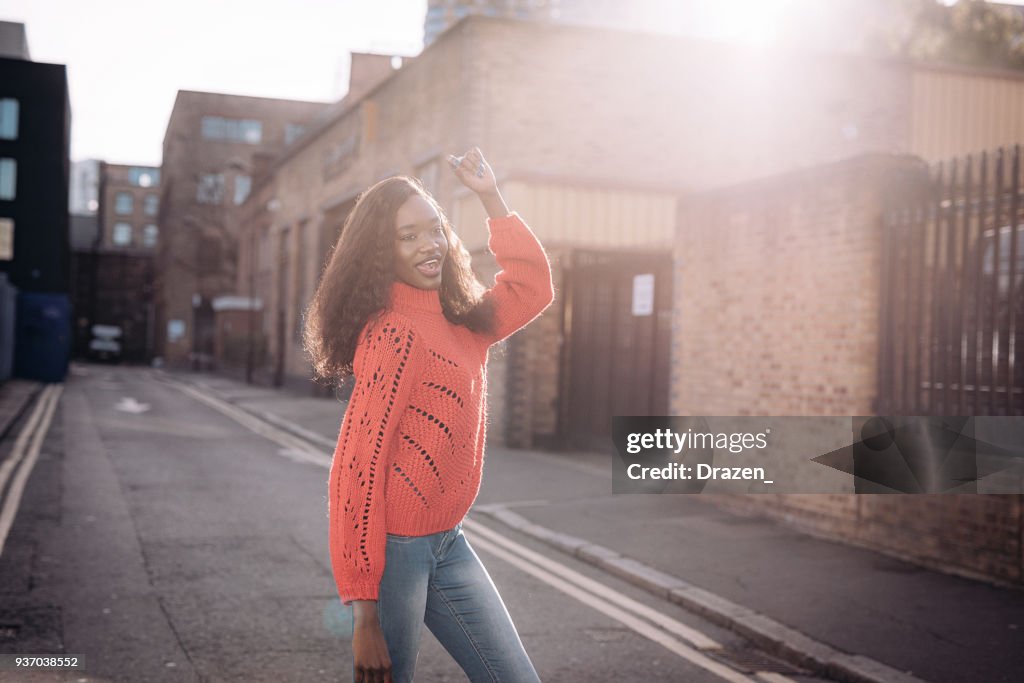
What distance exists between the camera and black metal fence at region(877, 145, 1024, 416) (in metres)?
6.58

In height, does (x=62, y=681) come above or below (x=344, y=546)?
below

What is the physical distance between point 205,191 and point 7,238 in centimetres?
1822

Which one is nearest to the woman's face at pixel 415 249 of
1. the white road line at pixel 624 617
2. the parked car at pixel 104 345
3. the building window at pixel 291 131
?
the white road line at pixel 624 617

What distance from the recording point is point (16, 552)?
275 inches

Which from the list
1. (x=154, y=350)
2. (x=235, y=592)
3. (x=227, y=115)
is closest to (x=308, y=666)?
(x=235, y=592)

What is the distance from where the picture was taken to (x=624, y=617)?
5.87 meters

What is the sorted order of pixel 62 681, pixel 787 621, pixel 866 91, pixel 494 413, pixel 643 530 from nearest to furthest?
pixel 62 681 → pixel 787 621 → pixel 643 530 → pixel 494 413 → pixel 866 91

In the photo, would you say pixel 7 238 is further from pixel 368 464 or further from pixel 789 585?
pixel 368 464

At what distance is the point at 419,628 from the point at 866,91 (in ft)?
62.4

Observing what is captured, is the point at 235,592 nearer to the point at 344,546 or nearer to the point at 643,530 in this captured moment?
the point at 643,530

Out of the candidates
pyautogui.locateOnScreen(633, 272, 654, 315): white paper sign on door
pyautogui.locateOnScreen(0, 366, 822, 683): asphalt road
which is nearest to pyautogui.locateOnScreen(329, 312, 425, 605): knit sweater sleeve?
pyautogui.locateOnScreen(0, 366, 822, 683): asphalt road

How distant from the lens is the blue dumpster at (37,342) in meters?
32.1

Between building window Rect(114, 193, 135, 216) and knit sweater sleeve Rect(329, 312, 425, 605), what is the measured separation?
8760 centimetres

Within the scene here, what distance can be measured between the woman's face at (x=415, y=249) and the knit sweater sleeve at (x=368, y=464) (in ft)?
0.66
